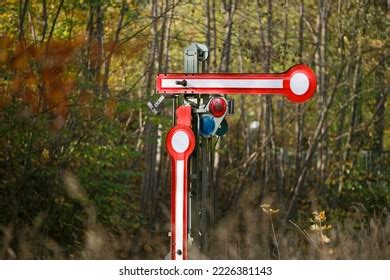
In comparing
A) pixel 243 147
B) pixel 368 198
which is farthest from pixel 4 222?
pixel 243 147

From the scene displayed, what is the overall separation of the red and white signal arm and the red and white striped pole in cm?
24

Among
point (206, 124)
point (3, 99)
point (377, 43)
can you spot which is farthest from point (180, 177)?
point (377, 43)

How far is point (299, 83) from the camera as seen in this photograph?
438 cm

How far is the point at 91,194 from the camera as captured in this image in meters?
9.80

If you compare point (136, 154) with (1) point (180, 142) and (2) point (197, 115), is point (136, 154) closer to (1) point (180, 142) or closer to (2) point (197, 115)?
(2) point (197, 115)

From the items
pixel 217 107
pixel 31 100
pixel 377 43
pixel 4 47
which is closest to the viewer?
pixel 217 107

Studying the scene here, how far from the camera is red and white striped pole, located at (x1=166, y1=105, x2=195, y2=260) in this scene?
14.2ft

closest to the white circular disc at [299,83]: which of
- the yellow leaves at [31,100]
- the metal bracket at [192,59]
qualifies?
the metal bracket at [192,59]

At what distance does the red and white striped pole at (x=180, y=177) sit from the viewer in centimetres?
433

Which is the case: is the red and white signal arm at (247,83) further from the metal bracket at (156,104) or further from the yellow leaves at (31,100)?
the yellow leaves at (31,100)

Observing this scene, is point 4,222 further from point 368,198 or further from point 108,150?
point 368,198

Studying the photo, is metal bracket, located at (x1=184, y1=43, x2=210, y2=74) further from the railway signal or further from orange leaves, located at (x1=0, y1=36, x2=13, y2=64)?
orange leaves, located at (x1=0, y1=36, x2=13, y2=64)

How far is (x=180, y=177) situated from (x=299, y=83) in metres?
0.73

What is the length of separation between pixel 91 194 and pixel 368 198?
4658 mm
